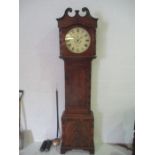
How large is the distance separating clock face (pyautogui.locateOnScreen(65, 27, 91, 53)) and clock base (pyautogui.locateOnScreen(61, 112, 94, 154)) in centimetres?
78

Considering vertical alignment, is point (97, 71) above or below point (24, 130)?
above

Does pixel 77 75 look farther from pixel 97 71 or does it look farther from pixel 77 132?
pixel 77 132

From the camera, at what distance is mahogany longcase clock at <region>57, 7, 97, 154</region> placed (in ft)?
7.04

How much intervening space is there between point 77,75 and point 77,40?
41cm

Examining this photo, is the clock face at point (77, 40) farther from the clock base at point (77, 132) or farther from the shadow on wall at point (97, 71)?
the clock base at point (77, 132)

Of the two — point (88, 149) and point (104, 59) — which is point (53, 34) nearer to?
point (104, 59)

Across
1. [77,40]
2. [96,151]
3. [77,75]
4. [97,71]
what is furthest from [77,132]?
[77,40]

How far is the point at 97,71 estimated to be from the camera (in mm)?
2441

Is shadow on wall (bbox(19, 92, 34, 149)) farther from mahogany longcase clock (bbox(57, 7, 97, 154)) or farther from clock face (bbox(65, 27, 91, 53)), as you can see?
clock face (bbox(65, 27, 91, 53))

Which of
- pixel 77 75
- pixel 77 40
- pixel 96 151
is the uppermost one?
pixel 77 40
